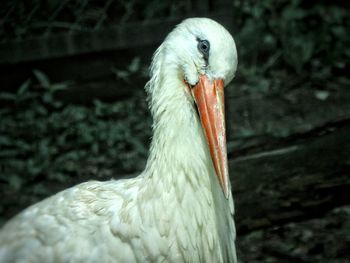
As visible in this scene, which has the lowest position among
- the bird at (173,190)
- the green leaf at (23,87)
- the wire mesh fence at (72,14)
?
the bird at (173,190)

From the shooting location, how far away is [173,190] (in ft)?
7.18

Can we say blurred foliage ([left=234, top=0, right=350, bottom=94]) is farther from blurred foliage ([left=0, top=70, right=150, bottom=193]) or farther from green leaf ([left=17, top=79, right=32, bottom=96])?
green leaf ([left=17, top=79, right=32, bottom=96])

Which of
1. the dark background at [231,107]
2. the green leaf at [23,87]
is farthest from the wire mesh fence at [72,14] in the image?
the green leaf at [23,87]

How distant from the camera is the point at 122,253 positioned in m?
2.20

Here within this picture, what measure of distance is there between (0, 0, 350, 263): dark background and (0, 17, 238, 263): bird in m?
1.13

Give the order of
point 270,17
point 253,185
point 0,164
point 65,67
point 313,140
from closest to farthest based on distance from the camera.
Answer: point 253,185 < point 313,140 < point 0,164 < point 65,67 < point 270,17

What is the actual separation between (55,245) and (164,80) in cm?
70

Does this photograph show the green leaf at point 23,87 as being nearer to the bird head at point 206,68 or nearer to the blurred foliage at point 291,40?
the blurred foliage at point 291,40

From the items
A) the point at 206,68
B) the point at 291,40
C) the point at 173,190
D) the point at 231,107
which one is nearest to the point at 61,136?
the point at 231,107

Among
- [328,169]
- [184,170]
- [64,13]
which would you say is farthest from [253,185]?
[64,13]

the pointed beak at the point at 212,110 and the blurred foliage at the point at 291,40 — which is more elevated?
the blurred foliage at the point at 291,40

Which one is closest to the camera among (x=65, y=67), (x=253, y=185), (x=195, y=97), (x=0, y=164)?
(x=195, y=97)

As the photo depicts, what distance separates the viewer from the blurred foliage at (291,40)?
205 inches

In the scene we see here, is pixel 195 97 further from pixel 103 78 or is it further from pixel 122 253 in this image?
pixel 103 78
